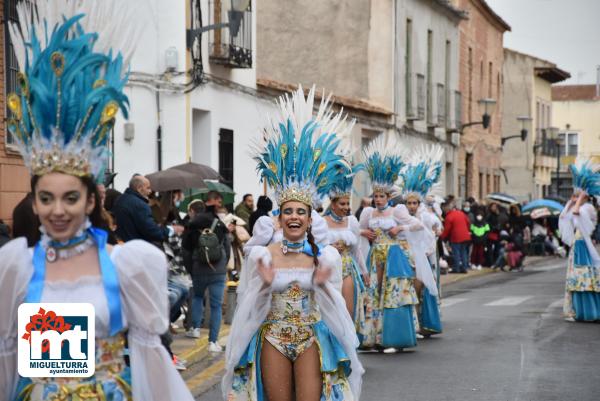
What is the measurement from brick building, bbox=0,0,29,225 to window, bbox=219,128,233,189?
7.77m

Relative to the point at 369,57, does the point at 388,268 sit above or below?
below

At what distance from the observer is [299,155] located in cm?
885

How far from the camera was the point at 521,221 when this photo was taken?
3459 centimetres

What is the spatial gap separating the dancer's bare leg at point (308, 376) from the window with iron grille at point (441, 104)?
3497cm

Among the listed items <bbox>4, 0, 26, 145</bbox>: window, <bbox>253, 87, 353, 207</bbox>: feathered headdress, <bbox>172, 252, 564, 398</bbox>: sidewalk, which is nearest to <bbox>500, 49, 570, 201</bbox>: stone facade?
<bbox>4, 0, 26, 145</bbox>: window

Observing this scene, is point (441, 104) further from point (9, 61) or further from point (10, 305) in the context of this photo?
point (10, 305)

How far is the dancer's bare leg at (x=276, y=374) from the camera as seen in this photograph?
785 centimetres

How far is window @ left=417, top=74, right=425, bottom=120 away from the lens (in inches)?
1577

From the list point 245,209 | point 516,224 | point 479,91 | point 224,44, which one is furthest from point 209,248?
point 479,91

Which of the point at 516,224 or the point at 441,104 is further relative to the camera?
the point at 441,104

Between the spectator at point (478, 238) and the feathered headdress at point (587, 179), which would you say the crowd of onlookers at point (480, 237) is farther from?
the feathered headdress at point (587, 179)

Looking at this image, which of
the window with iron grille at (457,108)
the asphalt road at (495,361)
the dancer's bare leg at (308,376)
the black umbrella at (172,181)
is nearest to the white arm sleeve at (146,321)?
the dancer's bare leg at (308,376)

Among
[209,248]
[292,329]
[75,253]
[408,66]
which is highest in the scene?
[408,66]

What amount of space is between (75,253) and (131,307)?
32 cm
